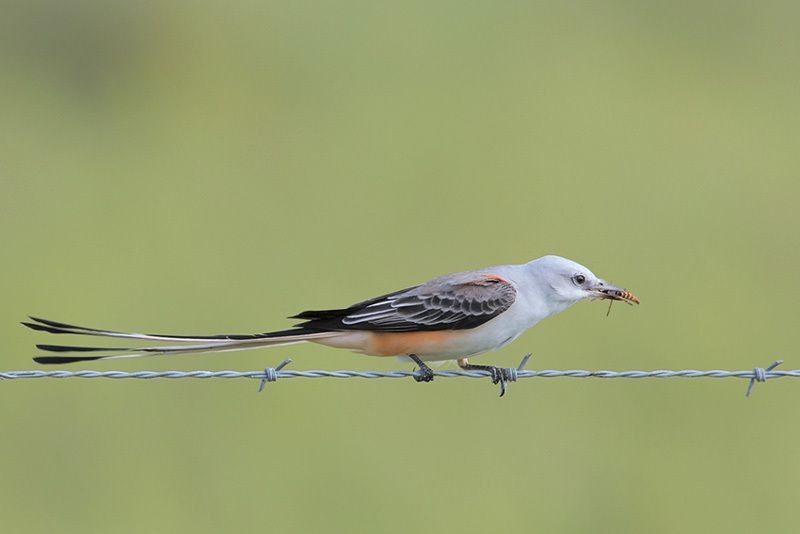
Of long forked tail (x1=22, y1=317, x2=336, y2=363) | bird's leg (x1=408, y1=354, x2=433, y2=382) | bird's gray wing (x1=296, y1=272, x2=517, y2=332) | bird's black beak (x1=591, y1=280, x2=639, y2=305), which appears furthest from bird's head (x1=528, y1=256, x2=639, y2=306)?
long forked tail (x1=22, y1=317, x2=336, y2=363)

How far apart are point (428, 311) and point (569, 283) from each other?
845 millimetres

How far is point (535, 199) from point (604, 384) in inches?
143

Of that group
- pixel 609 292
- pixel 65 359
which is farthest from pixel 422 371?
pixel 65 359

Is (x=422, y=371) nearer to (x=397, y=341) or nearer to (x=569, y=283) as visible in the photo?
(x=397, y=341)

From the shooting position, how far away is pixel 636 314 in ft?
40.5

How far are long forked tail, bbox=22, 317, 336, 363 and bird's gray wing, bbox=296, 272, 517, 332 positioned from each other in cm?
10

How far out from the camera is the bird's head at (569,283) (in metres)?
6.74

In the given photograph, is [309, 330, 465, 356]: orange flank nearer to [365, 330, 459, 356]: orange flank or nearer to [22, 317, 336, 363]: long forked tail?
[365, 330, 459, 356]: orange flank

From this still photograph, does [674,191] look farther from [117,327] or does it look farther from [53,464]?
[53,464]

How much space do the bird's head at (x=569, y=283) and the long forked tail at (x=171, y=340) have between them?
122 cm

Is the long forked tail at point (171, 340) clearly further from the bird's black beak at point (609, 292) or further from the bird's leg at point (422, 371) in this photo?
the bird's black beak at point (609, 292)

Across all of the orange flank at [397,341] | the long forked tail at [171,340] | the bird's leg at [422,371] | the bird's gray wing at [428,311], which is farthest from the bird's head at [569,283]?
the long forked tail at [171,340]

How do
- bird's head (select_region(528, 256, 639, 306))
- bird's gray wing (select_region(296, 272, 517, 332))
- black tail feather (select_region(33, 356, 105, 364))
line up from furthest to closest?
bird's head (select_region(528, 256, 639, 306)) < bird's gray wing (select_region(296, 272, 517, 332)) < black tail feather (select_region(33, 356, 105, 364))

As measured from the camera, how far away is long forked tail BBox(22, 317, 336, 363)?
5574 mm
